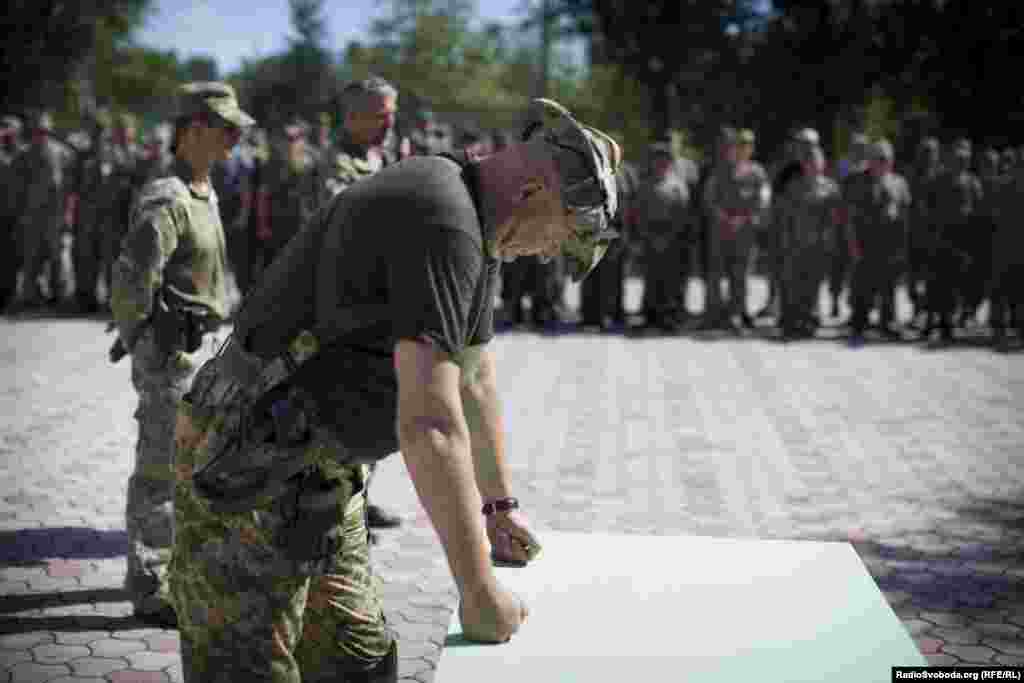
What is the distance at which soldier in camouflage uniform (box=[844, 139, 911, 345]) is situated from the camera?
14375 millimetres

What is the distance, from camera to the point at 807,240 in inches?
567

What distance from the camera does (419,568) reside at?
5.48 meters

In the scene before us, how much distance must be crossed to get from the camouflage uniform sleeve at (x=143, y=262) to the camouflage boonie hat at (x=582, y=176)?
97.5 inches

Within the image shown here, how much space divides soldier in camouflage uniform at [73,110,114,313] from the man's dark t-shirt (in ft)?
43.4

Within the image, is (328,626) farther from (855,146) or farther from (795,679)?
(855,146)

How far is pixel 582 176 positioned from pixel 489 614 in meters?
0.86

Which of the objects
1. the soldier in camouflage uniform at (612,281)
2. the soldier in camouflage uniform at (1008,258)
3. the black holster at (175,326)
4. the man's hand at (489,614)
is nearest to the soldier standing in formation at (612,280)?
the soldier in camouflage uniform at (612,281)

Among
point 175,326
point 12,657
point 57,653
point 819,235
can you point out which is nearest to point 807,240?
point 819,235

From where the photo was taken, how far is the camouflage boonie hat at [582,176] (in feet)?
8.00

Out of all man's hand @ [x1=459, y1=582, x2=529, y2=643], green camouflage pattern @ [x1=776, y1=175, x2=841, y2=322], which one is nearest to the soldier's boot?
man's hand @ [x1=459, y1=582, x2=529, y2=643]

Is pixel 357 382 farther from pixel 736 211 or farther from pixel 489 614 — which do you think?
pixel 736 211

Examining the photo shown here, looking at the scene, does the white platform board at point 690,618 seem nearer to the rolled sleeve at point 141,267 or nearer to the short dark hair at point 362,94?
the rolled sleeve at point 141,267

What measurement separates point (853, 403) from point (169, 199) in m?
6.73

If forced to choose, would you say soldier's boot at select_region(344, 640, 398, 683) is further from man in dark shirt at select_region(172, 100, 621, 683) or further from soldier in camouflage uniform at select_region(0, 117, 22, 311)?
soldier in camouflage uniform at select_region(0, 117, 22, 311)
